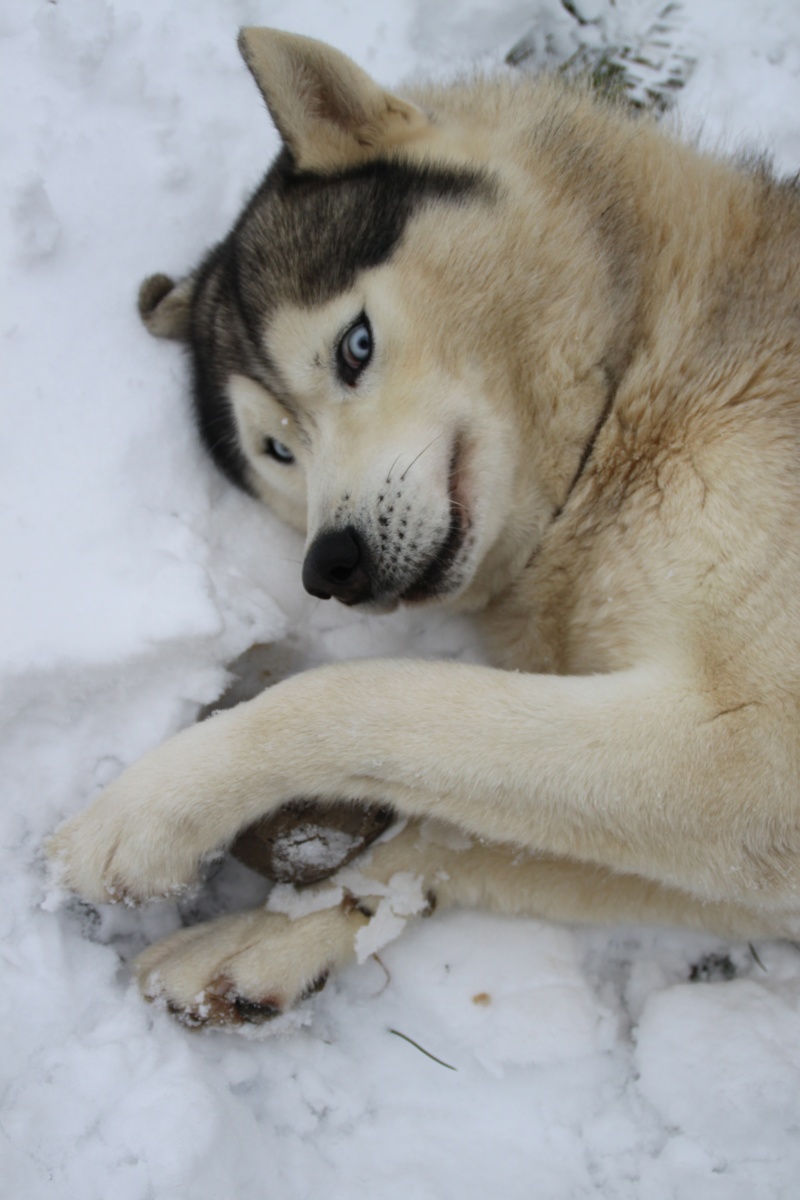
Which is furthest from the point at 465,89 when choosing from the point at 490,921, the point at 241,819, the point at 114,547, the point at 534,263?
the point at 490,921

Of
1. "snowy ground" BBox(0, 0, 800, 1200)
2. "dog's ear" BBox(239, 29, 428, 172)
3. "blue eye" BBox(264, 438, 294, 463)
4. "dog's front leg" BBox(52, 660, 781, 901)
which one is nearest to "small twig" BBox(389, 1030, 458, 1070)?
"snowy ground" BBox(0, 0, 800, 1200)

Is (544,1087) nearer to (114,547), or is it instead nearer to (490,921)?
(490,921)

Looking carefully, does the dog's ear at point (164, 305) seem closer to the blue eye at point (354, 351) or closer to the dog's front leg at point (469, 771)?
the blue eye at point (354, 351)

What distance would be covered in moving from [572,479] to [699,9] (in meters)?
2.56

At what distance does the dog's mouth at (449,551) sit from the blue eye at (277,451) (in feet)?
2.15

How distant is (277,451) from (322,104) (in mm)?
960

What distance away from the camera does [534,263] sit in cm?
249

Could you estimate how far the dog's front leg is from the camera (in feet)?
6.80

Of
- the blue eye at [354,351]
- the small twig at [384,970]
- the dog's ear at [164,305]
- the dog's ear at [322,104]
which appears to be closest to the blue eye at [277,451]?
the blue eye at [354,351]

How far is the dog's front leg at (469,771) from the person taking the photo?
2.07 meters

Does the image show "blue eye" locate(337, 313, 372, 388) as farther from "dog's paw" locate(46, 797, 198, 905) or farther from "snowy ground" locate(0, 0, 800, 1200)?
"dog's paw" locate(46, 797, 198, 905)

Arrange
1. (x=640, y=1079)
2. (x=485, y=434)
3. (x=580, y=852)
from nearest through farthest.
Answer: (x=580, y=852)
(x=485, y=434)
(x=640, y=1079)

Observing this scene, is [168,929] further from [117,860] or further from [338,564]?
[338,564]

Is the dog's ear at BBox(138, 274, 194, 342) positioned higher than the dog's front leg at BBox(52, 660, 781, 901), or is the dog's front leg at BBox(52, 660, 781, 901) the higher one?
the dog's ear at BBox(138, 274, 194, 342)
